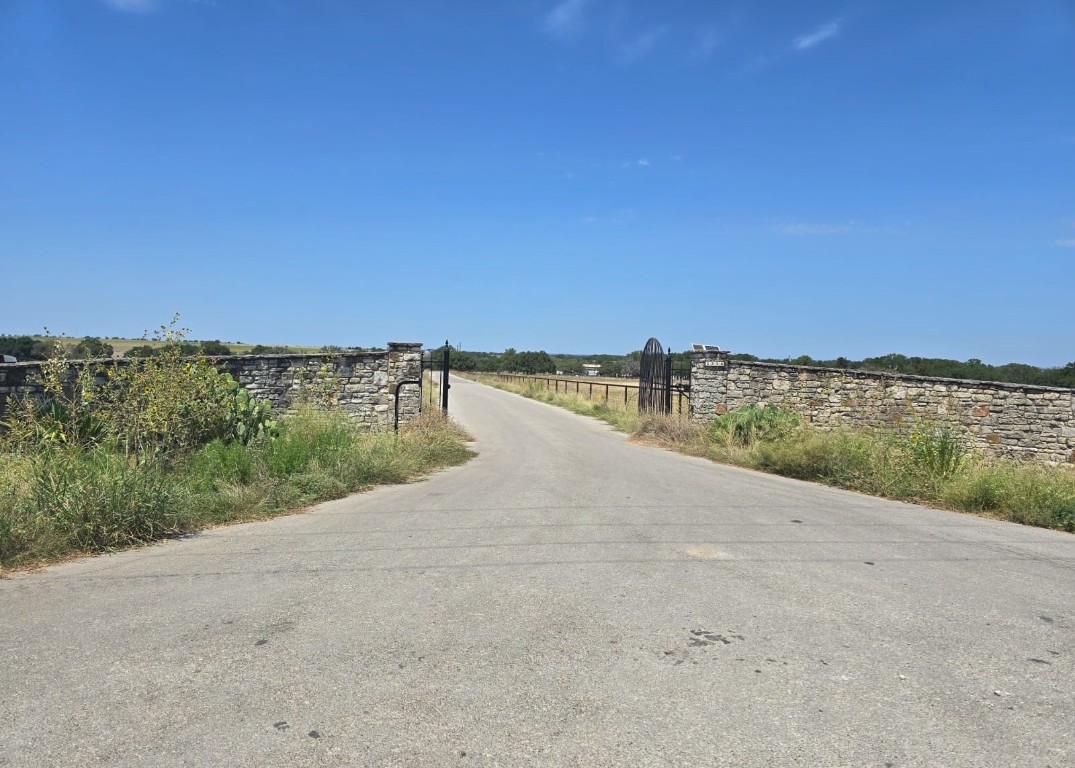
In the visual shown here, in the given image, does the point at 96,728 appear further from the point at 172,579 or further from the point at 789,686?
the point at 789,686

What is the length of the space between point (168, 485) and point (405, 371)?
Answer: 31.7ft

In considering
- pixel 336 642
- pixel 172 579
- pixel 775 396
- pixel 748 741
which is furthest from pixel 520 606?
pixel 775 396

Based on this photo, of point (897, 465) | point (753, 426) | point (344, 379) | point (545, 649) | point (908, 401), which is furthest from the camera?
point (908, 401)

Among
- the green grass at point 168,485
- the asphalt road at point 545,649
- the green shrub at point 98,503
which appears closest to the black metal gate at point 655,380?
→ the green grass at point 168,485

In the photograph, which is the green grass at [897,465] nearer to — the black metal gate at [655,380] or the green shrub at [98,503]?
the black metal gate at [655,380]

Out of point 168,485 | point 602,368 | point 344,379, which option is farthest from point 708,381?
point 602,368

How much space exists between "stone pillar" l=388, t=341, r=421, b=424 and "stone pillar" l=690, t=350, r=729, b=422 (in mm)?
7720

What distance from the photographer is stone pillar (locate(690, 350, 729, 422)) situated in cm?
1920

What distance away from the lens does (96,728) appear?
301 cm

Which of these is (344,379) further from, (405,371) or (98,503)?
(98,503)

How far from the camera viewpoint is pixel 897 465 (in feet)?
35.6

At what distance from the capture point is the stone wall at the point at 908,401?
54.9ft

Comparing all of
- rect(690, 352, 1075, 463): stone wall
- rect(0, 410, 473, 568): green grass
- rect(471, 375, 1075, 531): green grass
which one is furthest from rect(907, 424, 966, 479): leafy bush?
rect(0, 410, 473, 568): green grass

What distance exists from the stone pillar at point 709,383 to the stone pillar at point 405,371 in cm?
772
